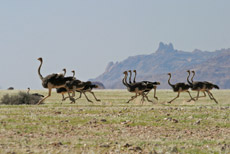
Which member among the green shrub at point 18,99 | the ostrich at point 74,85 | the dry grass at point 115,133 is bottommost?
the dry grass at point 115,133

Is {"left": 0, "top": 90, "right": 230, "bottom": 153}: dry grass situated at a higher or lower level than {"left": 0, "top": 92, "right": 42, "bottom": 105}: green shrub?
lower

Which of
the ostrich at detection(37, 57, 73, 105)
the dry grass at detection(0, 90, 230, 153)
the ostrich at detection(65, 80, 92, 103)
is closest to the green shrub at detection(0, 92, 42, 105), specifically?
the ostrich at detection(65, 80, 92, 103)

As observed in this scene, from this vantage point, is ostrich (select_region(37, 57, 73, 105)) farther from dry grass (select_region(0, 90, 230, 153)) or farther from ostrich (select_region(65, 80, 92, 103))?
dry grass (select_region(0, 90, 230, 153))

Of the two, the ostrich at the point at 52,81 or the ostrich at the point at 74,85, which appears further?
the ostrich at the point at 74,85

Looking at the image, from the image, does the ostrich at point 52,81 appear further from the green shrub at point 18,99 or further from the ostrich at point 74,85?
the green shrub at point 18,99

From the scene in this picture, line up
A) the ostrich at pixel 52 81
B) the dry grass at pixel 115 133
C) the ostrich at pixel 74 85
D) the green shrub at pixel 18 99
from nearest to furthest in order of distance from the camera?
the dry grass at pixel 115 133 < the ostrich at pixel 52 81 < the ostrich at pixel 74 85 < the green shrub at pixel 18 99

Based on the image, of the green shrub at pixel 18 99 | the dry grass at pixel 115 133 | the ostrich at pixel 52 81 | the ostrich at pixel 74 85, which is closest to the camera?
the dry grass at pixel 115 133

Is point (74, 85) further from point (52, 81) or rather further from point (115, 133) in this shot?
point (115, 133)

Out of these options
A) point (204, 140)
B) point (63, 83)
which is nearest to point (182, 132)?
point (204, 140)

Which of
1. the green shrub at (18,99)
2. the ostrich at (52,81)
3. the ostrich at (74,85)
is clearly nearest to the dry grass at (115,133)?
the ostrich at (52,81)

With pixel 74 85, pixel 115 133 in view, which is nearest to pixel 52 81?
pixel 74 85

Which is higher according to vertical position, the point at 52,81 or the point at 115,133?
the point at 52,81

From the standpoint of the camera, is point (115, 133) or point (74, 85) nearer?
point (115, 133)

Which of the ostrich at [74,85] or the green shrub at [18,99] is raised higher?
the ostrich at [74,85]
